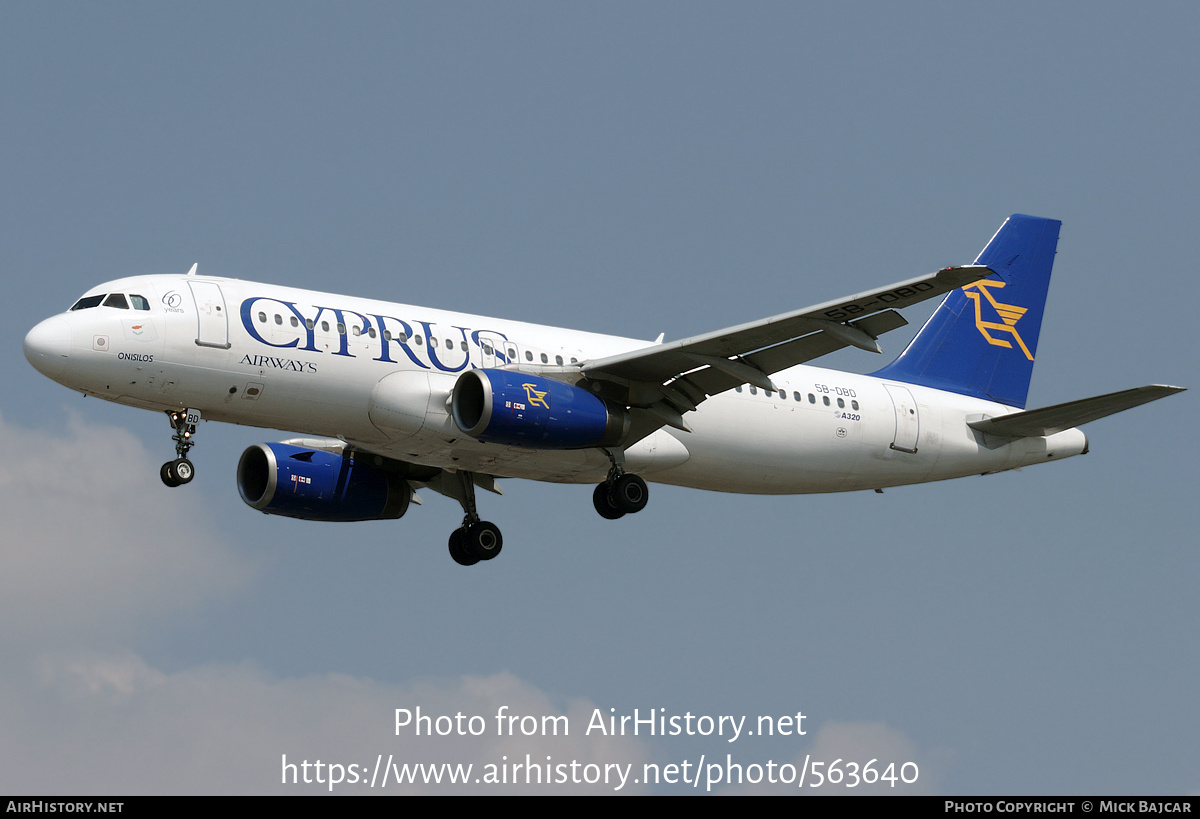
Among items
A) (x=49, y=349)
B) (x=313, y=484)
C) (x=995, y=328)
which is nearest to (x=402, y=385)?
(x=313, y=484)

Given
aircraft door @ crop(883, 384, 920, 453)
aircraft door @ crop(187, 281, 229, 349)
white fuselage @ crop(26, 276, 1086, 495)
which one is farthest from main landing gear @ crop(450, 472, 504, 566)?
aircraft door @ crop(883, 384, 920, 453)

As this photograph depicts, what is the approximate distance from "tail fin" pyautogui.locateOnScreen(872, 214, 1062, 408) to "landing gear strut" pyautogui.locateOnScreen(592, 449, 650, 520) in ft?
29.7

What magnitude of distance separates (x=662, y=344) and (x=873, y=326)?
4325 millimetres

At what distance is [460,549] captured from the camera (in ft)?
121

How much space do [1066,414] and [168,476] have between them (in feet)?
64.6

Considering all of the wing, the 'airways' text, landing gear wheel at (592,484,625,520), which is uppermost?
the wing

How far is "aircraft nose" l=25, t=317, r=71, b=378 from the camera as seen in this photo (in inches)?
1130

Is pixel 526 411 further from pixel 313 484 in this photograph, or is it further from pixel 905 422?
pixel 905 422

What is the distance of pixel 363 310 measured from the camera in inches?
1225

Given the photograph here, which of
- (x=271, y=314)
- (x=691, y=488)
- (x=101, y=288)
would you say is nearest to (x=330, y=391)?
(x=271, y=314)

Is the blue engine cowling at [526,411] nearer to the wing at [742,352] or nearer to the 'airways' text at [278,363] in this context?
the wing at [742,352]

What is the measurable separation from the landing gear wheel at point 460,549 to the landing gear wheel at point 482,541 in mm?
79

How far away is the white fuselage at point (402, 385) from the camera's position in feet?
96.0

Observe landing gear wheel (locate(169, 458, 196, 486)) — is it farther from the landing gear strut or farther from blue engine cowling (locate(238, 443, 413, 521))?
the landing gear strut
